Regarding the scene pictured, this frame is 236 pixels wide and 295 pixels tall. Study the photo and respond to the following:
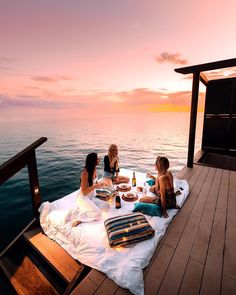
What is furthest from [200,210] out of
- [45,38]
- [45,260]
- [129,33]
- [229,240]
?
[45,38]

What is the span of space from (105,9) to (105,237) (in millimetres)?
7909

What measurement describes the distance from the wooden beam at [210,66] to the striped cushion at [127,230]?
4.48m

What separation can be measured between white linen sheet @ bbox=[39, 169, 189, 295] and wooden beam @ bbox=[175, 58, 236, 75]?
3.71m

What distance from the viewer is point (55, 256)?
2.20m

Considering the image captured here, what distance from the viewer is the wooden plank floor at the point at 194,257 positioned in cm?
159

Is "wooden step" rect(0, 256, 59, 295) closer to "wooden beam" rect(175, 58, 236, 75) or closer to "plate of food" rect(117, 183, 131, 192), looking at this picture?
"plate of food" rect(117, 183, 131, 192)

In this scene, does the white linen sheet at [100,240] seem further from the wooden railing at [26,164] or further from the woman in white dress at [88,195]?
the wooden railing at [26,164]

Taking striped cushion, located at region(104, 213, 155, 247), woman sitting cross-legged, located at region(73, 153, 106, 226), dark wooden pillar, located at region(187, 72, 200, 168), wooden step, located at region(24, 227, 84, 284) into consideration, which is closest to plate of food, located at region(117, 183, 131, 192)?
woman sitting cross-legged, located at region(73, 153, 106, 226)

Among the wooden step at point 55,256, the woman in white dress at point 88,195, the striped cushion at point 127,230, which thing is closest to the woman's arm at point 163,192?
the striped cushion at point 127,230

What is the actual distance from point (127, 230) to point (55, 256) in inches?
46.8

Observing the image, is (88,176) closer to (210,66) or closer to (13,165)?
(13,165)

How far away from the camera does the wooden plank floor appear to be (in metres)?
1.59

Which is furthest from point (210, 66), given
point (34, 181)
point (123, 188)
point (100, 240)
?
point (34, 181)

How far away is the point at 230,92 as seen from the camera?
22.5 ft
